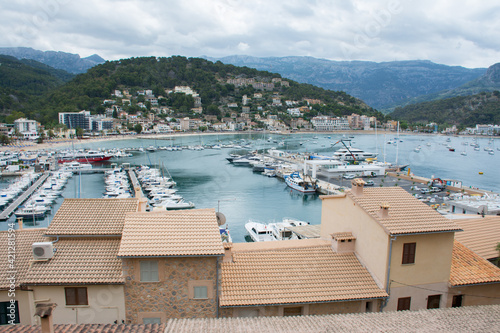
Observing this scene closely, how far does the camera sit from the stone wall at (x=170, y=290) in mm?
5863

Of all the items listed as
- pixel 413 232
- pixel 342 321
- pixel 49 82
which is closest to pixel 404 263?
pixel 413 232

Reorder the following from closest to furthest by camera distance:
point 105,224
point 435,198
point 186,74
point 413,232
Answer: point 413,232
point 105,224
point 435,198
point 186,74

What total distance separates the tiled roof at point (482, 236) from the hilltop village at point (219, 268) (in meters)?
1.00

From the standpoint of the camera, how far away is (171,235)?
620 cm

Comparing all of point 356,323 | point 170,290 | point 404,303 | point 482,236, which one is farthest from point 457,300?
point 170,290

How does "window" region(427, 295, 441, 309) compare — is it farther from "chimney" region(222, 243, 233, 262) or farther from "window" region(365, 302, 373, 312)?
"chimney" region(222, 243, 233, 262)

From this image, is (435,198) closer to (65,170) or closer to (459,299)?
(459,299)

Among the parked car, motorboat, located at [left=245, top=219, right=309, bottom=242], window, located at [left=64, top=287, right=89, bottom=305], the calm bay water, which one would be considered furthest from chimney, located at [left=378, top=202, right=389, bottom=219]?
the parked car

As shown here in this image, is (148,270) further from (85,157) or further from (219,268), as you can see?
(85,157)

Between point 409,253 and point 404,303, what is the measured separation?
966mm

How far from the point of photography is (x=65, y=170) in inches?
1592

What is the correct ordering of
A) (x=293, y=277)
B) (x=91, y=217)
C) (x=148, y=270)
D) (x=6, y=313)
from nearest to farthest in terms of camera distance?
(x=148, y=270)
(x=6, y=313)
(x=293, y=277)
(x=91, y=217)

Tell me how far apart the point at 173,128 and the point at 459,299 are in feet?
349

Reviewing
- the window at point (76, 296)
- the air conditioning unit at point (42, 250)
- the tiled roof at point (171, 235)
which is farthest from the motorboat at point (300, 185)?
the air conditioning unit at point (42, 250)
